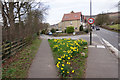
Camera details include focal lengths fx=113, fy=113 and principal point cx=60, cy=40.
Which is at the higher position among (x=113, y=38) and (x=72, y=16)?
(x=72, y=16)

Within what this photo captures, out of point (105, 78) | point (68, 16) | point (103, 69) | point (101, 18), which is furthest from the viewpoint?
point (101, 18)

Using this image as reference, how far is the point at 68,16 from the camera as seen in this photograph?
48750 mm

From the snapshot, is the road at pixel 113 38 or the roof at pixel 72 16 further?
the roof at pixel 72 16

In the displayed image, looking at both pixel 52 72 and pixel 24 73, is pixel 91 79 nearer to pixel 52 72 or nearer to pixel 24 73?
pixel 52 72

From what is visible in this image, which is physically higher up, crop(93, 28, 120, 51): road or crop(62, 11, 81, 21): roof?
crop(62, 11, 81, 21): roof

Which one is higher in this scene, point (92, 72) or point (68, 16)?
point (68, 16)

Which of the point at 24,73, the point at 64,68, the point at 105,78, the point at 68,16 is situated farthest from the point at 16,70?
the point at 68,16

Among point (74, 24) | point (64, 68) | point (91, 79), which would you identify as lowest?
point (91, 79)

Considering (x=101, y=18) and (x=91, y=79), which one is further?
(x=101, y=18)

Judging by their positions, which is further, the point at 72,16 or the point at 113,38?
the point at 72,16

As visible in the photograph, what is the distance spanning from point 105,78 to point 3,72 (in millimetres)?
3760

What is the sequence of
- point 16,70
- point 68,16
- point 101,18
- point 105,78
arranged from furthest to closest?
point 101,18 → point 68,16 → point 16,70 → point 105,78

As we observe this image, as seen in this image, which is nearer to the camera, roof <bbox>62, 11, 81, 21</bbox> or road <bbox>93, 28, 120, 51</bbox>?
road <bbox>93, 28, 120, 51</bbox>

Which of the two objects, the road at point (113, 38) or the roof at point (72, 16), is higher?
the roof at point (72, 16)
